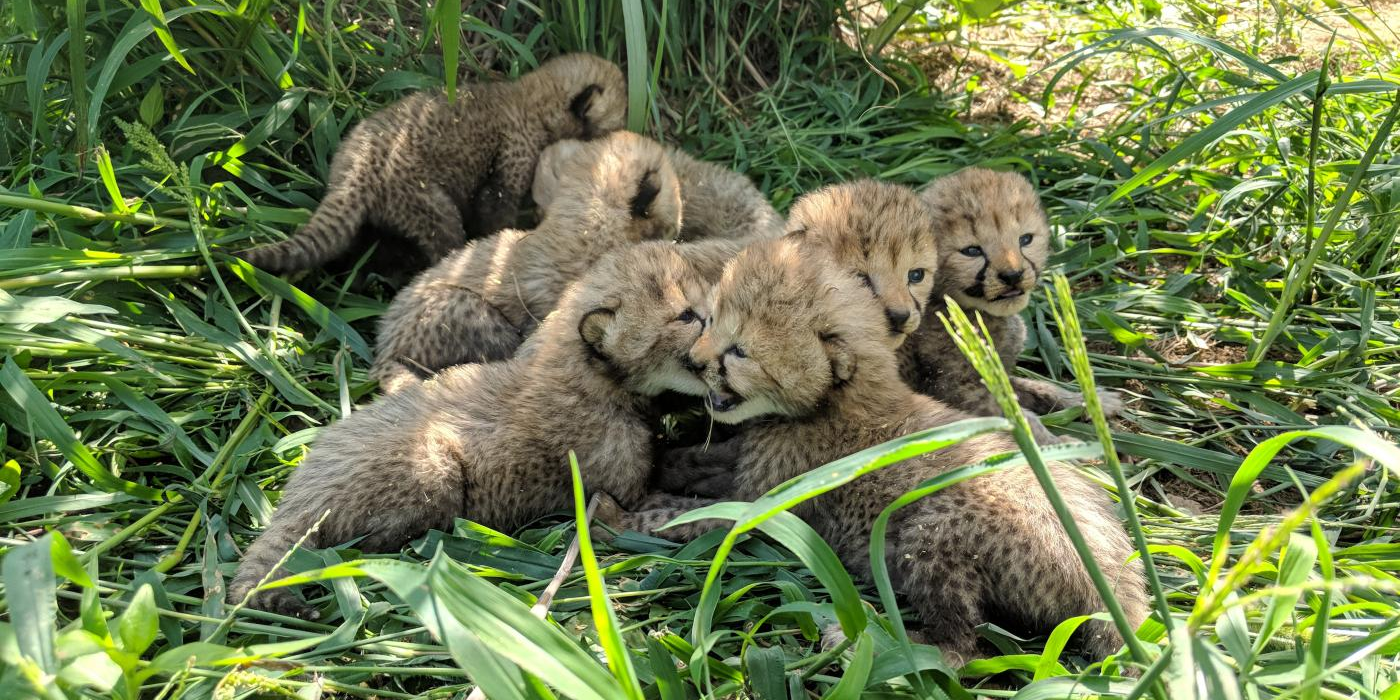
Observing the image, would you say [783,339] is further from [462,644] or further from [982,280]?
[462,644]

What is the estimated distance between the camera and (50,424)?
2998 millimetres

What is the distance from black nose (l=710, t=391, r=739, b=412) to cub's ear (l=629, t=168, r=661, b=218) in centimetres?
127

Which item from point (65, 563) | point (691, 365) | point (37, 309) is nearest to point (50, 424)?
point (37, 309)

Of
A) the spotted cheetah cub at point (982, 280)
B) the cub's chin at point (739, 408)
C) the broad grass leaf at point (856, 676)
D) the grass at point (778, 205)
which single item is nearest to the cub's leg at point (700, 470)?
the cub's chin at point (739, 408)

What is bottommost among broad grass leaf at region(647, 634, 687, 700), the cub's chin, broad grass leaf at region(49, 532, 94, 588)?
broad grass leaf at region(647, 634, 687, 700)

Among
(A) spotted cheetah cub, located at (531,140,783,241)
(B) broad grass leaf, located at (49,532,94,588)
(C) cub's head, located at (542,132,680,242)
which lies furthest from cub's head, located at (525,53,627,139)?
(B) broad grass leaf, located at (49,532,94,588)

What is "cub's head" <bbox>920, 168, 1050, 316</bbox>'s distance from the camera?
12.2ft

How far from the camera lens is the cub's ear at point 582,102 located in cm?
481

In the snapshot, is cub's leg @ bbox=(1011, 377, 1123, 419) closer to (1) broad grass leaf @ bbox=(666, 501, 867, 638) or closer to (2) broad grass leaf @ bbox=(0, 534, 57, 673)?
(1) broad grass leaf @ bbox=(666, 501, 867, 638)

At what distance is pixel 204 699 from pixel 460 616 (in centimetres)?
78

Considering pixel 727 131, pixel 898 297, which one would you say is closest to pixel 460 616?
pixel 898 297

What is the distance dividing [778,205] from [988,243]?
1.32m

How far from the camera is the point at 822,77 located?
18.2 feet

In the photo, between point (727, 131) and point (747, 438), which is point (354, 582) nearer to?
point (747, 438)
